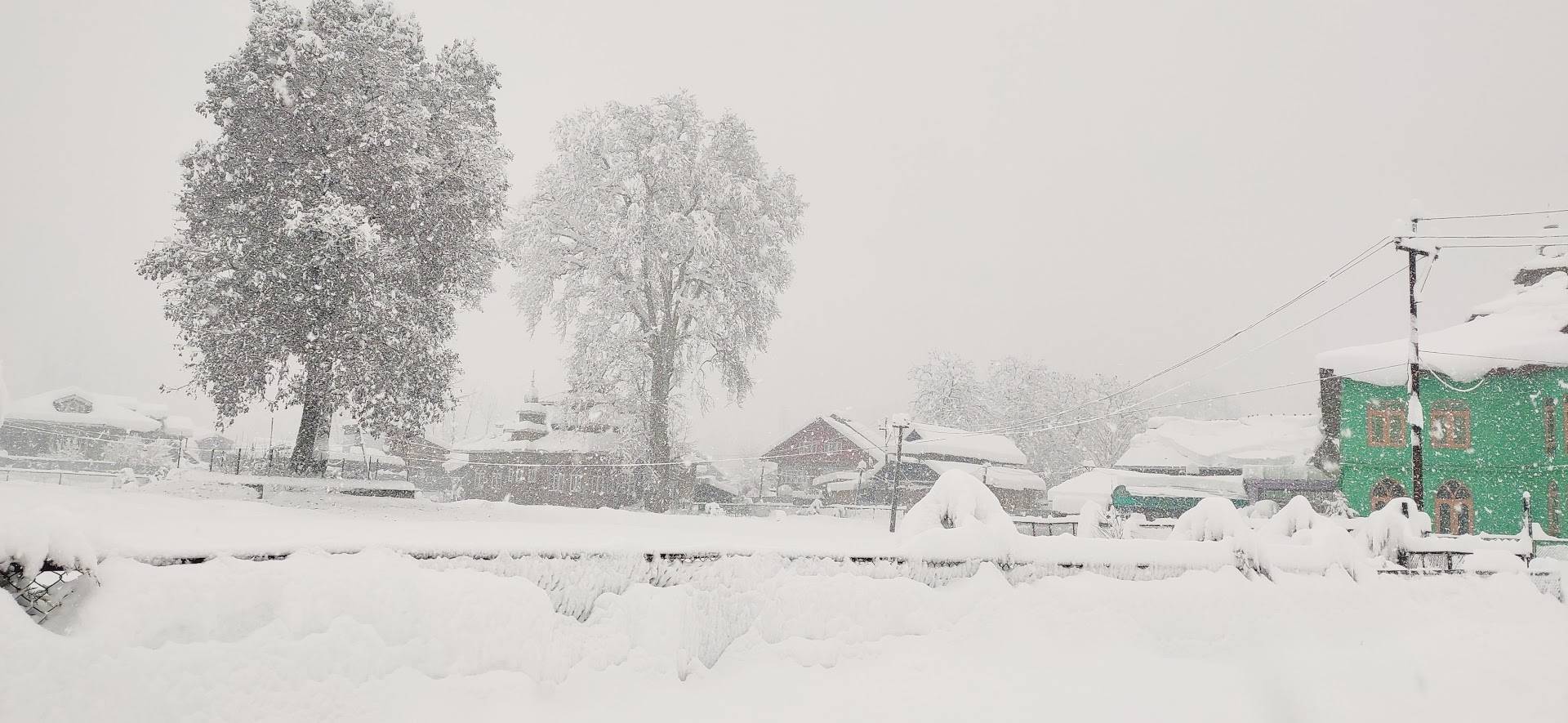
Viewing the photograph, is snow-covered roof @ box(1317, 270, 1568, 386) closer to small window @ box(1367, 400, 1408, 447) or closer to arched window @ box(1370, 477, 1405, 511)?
small window @ box(1367, 400, 1408, 447)

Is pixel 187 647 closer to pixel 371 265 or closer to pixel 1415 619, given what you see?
pixel 1415 619

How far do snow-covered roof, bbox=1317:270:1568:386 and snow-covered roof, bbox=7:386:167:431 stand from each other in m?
72.2

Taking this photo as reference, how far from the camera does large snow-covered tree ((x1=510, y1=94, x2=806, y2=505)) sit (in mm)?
31938

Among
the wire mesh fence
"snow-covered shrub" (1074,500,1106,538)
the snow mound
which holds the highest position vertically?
the snow mound

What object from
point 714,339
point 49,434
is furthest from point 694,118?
point 49,434

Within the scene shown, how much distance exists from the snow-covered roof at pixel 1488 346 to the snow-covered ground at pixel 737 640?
2613cm

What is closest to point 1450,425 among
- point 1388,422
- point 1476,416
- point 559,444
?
point 1476,416

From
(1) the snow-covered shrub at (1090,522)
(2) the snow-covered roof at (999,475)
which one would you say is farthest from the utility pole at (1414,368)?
(2) the snow-covered roof at (999,475)

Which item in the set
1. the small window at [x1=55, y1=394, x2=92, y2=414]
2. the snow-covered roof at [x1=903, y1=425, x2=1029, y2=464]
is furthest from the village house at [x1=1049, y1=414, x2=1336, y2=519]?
the small window at [x1=55, y1=394, x2=92, y2=414]

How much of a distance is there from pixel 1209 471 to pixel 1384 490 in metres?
17.2

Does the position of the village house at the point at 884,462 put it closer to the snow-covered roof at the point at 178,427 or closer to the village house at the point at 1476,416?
the village house at the point at 1476,416

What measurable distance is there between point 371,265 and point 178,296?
4808 millimetres

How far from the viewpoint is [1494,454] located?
1135 inches

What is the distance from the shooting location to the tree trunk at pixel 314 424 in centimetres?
1909
